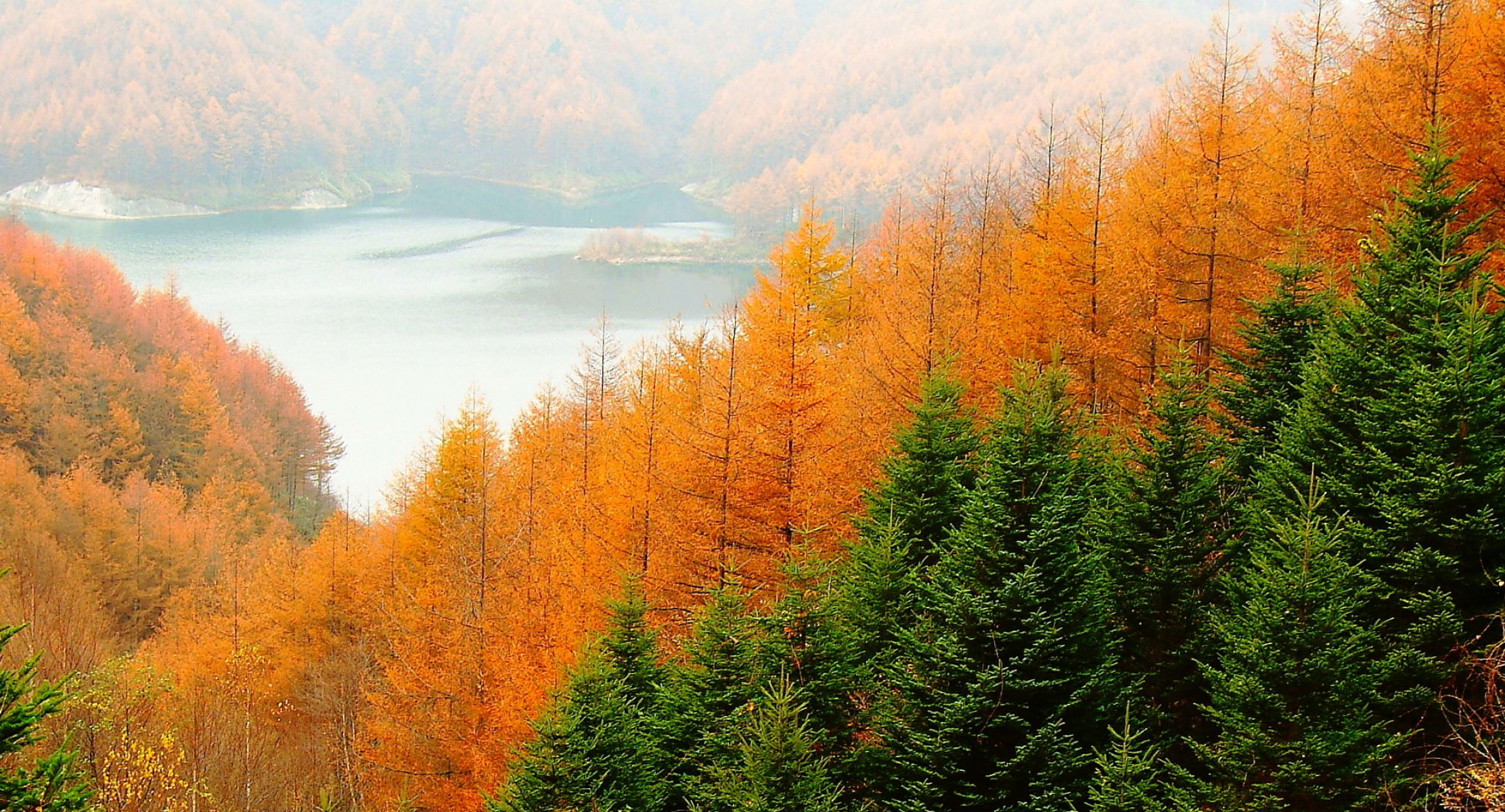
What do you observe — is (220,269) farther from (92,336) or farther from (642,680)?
(642,680)

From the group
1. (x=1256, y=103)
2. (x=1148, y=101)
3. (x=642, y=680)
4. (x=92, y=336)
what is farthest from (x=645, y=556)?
(x=1148, y=101)

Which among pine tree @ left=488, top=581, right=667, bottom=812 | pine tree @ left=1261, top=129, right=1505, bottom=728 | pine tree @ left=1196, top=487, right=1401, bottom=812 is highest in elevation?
pine tree @ left=1261, top=129, right=1505, bottom=728

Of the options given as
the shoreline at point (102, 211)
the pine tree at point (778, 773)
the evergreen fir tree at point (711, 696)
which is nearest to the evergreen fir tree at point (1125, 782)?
the pine tree at point (778, 773)

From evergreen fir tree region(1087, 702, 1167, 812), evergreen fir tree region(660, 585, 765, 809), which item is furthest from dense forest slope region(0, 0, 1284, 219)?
evergreen fir tree region(1087, 702, 1167, 812)

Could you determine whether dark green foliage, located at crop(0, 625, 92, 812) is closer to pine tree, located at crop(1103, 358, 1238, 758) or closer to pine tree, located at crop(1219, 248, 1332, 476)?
pine tree, located at crop(1103, 358, 1238, 758)

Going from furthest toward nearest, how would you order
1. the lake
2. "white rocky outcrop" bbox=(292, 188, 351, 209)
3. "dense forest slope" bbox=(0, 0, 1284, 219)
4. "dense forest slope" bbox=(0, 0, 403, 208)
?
"white rocky outcrop" bbox=(292, 188, 351, 209) → "dense forest slope" bbox=(0, 0, 403, 208) → "dense forest slope" bbox=(0, 0, 1284, 219) → the lake

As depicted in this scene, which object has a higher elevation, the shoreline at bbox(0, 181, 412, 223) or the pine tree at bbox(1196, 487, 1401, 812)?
the shoreline at bbox(0, 181, 412, 223)

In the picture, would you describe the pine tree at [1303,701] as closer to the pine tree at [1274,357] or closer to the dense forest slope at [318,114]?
the pine tree at [1274,357]

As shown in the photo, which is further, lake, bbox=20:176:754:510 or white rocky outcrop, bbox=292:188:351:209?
white rocky outcrop, bbox=292:188:351:209
